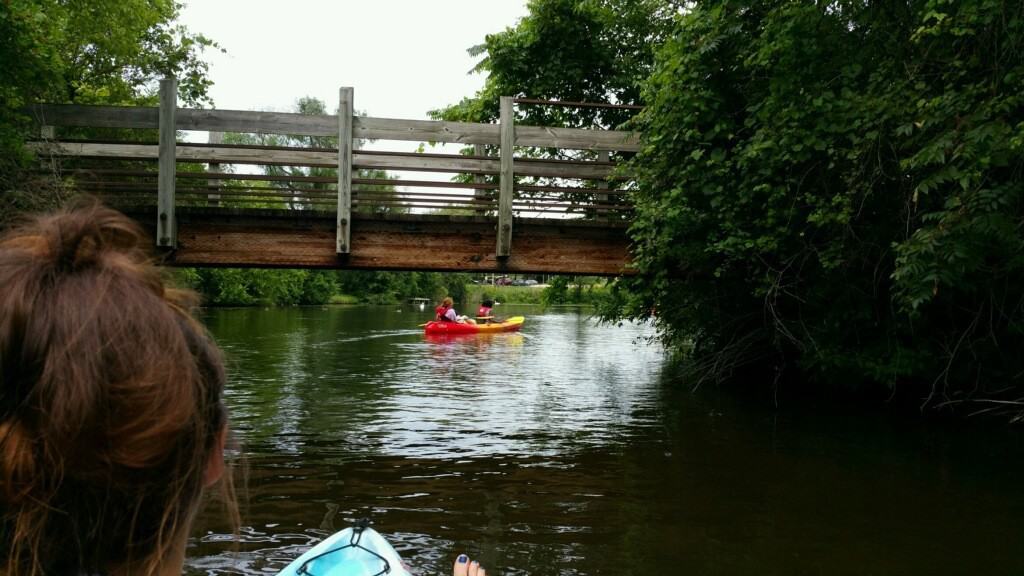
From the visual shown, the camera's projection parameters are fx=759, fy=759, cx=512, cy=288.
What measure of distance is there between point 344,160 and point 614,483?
185 inches

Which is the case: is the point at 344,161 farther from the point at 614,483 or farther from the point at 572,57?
the point at 572,57

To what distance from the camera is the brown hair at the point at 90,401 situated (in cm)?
79

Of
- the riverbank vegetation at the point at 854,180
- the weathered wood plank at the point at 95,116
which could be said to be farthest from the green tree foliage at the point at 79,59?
the riverbank vegetation at the point at 854,180

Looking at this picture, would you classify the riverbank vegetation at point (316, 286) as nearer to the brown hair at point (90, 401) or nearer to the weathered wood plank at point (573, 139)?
the weathered wood plank at point (573, 139)

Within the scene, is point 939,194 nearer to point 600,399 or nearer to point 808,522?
point 808,522

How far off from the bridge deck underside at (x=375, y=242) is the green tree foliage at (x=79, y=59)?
1559 mm

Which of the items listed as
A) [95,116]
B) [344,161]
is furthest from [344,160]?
[95,116]

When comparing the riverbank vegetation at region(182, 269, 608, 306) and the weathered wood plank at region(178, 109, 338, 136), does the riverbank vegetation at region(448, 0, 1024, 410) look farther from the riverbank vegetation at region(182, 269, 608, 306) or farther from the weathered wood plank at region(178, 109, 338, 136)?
the riverbank vegetation at region(182, 269, 608, 306)

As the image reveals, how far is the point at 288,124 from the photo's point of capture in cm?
869

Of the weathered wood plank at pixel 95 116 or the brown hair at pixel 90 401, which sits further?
the weathered wood plank at pixel 95 116

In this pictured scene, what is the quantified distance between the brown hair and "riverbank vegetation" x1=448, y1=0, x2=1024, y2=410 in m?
6.89

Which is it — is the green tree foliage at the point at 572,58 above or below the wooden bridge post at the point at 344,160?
above

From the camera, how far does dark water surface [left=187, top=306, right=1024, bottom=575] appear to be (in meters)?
5.47

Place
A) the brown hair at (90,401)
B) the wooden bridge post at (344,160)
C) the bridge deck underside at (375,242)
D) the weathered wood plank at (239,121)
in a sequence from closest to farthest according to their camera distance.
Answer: the brown hair at (90,401) → the weathered wood plank at (239,121) → the wooden bridge post at (344,160) → the bridge deck underside at (375,242)
